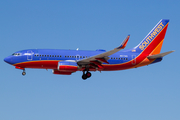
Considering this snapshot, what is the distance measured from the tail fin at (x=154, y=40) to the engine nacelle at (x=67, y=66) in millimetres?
12586

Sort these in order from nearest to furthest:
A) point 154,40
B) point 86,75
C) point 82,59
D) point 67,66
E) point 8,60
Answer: point 67,66
point 82,59
point 8,60
point 86,75
point 154,40

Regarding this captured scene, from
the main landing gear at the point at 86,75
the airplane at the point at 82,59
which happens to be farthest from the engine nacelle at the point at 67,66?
the main landing gear at the point at 86,75

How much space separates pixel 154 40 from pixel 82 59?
50.0 ft

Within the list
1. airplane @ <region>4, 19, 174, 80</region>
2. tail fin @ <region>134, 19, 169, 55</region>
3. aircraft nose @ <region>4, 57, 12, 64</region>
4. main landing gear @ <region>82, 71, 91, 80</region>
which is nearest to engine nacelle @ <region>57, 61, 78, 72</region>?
airplane @ <region>4, 19, 174, 80</region>

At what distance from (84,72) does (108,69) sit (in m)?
4.03

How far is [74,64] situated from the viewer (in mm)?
55938

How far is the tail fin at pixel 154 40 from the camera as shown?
205ft

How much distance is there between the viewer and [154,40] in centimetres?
6366

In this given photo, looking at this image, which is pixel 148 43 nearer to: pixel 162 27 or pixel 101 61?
pixel 162 27

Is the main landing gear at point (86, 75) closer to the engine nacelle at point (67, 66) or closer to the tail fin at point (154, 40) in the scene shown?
the engine nacelle at point (67, 66)

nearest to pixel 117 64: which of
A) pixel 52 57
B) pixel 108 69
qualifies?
pixel 108 69

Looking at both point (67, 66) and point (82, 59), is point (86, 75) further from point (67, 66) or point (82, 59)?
point (67, 66)

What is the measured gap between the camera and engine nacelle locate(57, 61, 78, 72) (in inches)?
2174

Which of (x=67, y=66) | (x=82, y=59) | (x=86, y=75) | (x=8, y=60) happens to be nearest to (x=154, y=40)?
(x=86, y=75)
